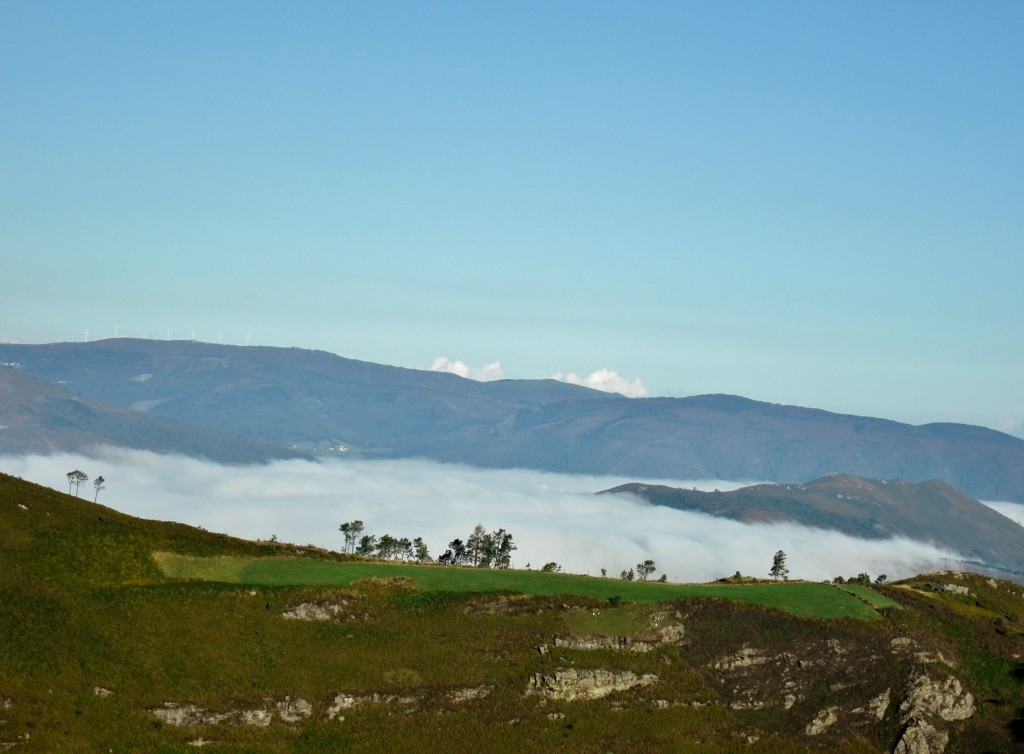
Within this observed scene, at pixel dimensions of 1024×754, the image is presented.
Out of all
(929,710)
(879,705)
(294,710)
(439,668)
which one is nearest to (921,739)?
(929,710)

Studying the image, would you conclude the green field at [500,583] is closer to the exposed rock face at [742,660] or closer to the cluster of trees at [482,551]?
the exposed rock face at [742,660]

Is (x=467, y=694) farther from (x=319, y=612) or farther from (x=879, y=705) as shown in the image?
(x=879, y=705)

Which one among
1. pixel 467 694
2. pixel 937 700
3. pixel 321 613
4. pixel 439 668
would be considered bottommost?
pixel 467 694

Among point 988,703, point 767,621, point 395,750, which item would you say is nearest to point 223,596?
point 395,750

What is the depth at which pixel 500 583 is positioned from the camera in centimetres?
9781

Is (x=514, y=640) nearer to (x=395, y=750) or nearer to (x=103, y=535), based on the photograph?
(x=395, y=750)

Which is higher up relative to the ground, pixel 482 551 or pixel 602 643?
pixel 482 551

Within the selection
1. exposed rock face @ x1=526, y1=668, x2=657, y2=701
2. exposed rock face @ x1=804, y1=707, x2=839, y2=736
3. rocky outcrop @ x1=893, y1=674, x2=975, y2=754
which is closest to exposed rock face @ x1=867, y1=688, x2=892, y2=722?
rocky outcrop @ x1=893, y1=674, x2=975, y2=754

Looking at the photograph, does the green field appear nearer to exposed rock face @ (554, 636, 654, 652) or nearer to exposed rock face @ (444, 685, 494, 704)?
exposed rock face @ (554, 636, 654, 652)

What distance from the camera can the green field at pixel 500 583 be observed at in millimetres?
93938

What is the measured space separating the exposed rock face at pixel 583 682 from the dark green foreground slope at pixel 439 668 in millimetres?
125

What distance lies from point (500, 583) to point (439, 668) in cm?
1621

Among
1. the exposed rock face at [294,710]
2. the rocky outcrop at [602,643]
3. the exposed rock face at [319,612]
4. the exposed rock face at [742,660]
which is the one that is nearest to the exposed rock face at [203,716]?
the exposed rock face at [294,710]

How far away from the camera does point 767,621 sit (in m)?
91.5
